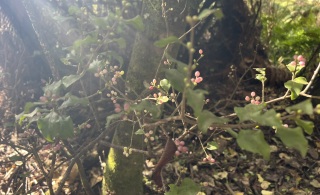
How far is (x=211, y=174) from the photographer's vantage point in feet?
8.41

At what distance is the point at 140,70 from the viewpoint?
2.00m

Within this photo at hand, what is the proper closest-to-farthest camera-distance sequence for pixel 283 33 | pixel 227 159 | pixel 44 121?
pixel 44 121 → pixel 227 159 → pixel 283 33

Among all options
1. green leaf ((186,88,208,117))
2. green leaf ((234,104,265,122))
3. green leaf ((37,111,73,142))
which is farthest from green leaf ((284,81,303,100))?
green leaf ((37,111,73,142))

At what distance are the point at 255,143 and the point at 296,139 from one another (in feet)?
0.34

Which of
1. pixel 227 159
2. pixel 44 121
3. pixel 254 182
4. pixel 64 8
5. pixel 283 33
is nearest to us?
pixel 44 121

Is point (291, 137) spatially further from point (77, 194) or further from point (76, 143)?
point (76, 143)

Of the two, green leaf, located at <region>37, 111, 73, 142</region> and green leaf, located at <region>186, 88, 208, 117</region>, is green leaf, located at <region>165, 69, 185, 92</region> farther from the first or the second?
green leaf, located at <region>37, 111, 73, 142</region>

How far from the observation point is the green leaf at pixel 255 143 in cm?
78

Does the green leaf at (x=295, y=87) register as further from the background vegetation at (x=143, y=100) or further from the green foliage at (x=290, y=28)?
the green foliage at (x=290, y=28)

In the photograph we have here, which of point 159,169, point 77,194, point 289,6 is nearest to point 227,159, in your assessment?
point 159,169

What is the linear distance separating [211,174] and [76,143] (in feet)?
3.82

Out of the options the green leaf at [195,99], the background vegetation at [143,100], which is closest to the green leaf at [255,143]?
the background vegetation at [143,100]

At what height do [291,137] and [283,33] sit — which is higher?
[291,137]

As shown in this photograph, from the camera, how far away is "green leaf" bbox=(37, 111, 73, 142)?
4.33 feet
